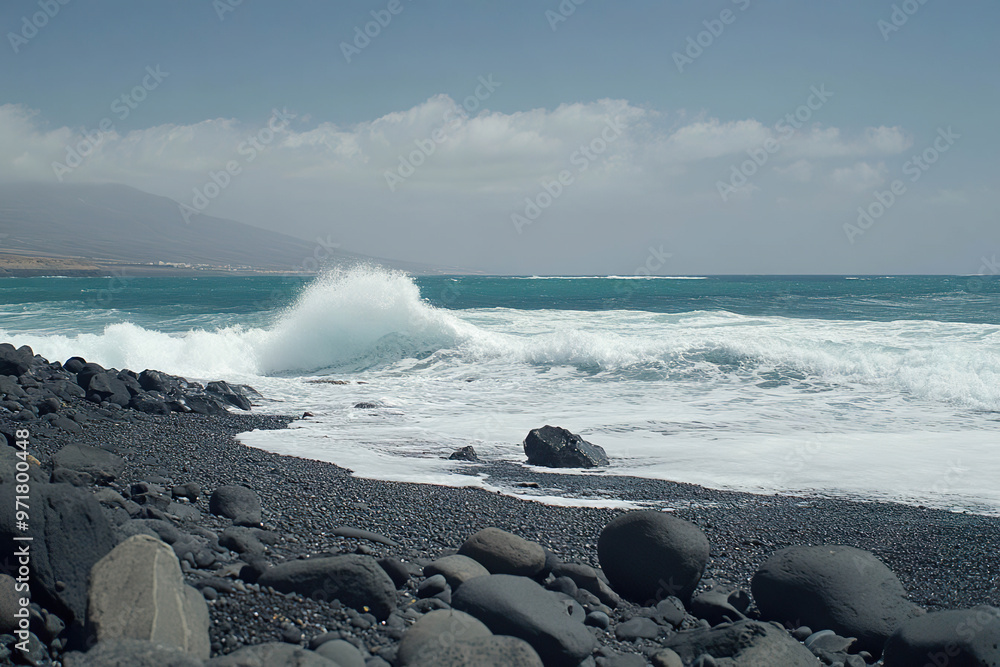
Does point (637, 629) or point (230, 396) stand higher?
point (637, 629)

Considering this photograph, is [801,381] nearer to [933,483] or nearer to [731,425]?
[731,425]

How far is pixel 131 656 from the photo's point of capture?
230 centimetres

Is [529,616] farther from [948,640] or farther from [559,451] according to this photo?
[559,451]

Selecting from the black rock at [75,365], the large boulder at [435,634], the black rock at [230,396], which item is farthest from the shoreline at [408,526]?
the black rock at [75,365]

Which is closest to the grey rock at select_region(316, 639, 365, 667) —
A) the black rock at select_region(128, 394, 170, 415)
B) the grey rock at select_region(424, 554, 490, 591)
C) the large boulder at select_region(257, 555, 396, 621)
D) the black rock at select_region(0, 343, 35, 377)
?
the large boulder at select_region(257, 555, 396, 621)

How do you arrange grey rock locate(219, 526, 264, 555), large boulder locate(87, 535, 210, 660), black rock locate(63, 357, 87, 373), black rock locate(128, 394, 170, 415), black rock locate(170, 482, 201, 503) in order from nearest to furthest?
1. large boulder locate(87, 535, 210, 660)
2. grey rock locate(219, 526, 264, 555)
3. black rock locate(170, 482, 201, 503)
4. black rock locate(128, 394, 170, 415)
5. black rock locate(63, 357, 87, 373)

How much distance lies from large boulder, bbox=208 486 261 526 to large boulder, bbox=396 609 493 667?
2.01 metres

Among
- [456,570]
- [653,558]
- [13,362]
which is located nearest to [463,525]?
[456,570]

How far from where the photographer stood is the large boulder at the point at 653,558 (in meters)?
4.04

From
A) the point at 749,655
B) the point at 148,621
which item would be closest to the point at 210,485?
the point at 148,621

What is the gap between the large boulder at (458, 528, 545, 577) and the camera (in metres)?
3.95

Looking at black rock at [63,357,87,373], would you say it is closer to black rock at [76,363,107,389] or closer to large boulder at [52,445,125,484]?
black rock at [76,363,107,389]

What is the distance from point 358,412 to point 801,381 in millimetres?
8720

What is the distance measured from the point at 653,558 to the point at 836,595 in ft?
3.40
